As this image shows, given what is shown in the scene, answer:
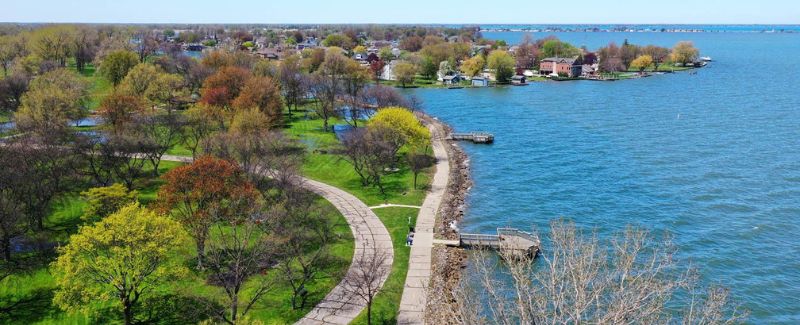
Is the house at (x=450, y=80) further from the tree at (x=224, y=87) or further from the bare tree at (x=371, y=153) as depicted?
the bare tree at (x=371, y=153)

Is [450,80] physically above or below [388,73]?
below

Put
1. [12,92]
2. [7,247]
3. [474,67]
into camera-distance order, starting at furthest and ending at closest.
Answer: [474,67] < [12,92] < [7,247]

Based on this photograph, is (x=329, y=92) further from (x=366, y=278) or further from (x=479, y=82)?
(x=479, y=82)

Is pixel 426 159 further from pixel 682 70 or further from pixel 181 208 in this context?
pixel 682 70

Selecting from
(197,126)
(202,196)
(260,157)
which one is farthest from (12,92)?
(202,196)

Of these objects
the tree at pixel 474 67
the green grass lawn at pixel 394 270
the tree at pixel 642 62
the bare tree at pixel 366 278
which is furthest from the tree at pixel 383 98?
the tree at pixel 642 62

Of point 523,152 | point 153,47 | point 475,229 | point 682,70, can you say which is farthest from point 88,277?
point 682,70
